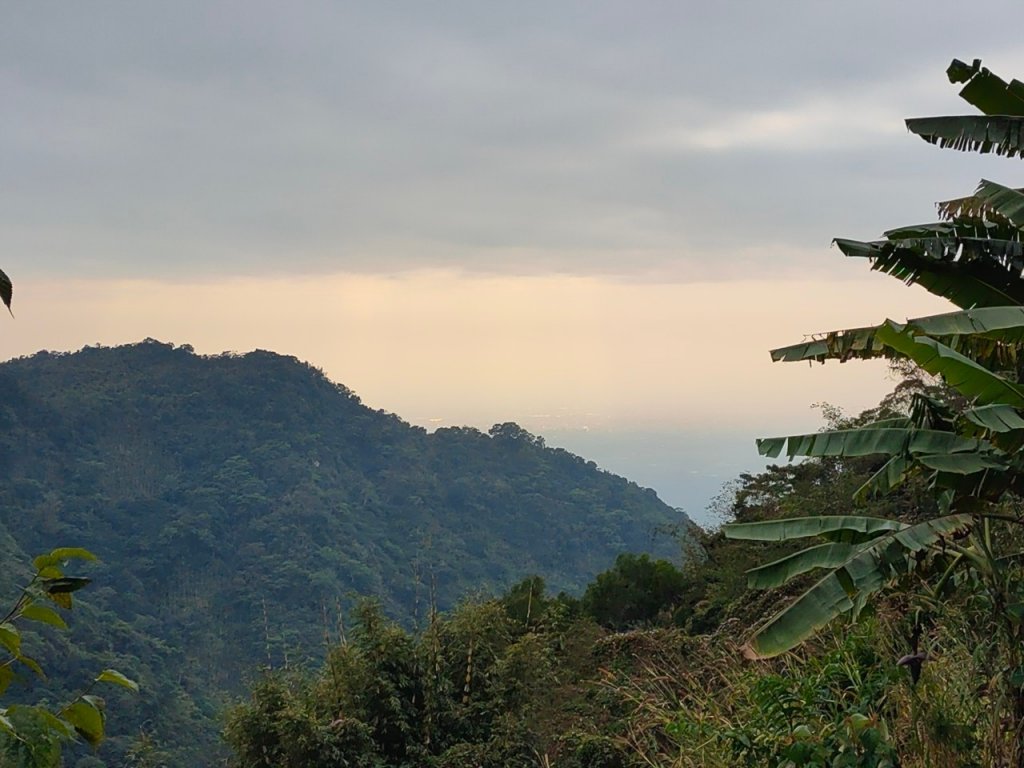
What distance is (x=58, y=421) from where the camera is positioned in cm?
5803

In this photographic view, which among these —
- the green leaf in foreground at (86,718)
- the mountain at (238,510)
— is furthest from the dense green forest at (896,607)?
the mountain at (238,510)

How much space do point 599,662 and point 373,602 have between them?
9.26 ft

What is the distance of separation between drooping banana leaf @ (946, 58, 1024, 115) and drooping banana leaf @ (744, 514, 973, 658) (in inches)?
98.6

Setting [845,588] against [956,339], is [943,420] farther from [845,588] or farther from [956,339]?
[845,588]

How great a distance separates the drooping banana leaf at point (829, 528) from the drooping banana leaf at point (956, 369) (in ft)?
3.09

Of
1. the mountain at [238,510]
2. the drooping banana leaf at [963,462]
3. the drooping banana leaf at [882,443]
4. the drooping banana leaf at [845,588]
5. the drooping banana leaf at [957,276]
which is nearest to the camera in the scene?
the drooping banana leaf at [845,588]

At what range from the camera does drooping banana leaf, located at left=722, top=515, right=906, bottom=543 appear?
13.9 ft

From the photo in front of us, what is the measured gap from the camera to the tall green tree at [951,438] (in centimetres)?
343

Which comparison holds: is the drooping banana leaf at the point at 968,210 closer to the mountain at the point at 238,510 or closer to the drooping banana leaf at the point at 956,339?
the drooping banana leaf at the point at 956,339

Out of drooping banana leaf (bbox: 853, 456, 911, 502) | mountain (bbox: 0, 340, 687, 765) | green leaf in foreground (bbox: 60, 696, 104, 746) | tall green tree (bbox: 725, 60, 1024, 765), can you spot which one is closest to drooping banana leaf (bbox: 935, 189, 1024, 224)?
tall green tree (bbox: 725, 60, 1024, 765)

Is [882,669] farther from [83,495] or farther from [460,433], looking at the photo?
[460,433]

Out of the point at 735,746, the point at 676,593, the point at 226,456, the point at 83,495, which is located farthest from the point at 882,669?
the point at 226,456

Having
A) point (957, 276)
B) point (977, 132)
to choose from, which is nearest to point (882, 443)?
point (957, 276)

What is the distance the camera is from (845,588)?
3.81 m
